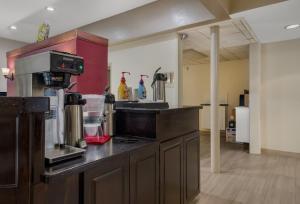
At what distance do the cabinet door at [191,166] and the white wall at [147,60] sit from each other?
1.43 metres

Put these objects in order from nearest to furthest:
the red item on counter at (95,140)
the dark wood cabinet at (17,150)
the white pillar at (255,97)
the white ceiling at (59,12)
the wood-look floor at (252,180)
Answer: the dark wood cabinet at (17,150) → the red item on counter at (95,140) → the wood-look floor at (252,180) → the white ceiling at (59,12) → the white pillar at (255,97)

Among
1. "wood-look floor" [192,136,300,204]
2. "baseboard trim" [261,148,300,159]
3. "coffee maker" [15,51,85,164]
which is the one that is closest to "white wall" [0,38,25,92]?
"coffee maker" [15,51,85,164]

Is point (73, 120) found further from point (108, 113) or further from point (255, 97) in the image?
point (255, 97)

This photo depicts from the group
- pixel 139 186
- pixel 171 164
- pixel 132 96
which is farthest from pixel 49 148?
pixel 132 96

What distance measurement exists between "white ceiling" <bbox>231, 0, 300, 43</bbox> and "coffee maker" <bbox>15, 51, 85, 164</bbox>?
2.53 m

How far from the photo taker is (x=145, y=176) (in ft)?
4.99

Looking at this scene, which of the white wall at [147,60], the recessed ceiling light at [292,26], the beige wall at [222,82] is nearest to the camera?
the recessed ceiling light at [292,26]

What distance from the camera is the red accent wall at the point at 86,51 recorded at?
260 cm

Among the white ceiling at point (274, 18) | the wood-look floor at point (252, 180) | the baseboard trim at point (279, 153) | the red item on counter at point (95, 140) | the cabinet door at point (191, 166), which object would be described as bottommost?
the wood-look floor at point (252, 180)

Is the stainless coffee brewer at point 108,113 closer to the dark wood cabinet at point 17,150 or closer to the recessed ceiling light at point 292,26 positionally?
the dark wood cabinet at point 17,150

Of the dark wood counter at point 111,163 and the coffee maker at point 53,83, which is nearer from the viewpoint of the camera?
the dark wood counter at point 111,163

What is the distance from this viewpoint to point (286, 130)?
14.3 feet

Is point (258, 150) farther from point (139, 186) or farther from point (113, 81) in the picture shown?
point (139, 186)

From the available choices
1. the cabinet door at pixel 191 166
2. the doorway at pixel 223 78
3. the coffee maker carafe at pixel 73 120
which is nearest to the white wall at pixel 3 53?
the doorway at pixel 223 78
